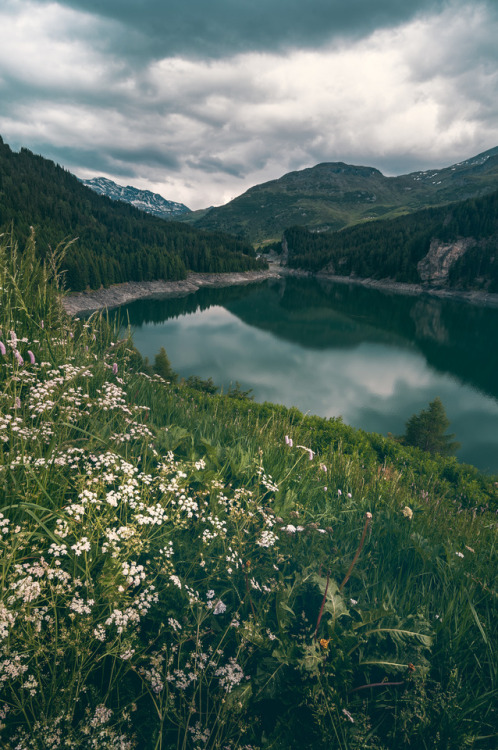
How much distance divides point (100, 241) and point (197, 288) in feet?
141

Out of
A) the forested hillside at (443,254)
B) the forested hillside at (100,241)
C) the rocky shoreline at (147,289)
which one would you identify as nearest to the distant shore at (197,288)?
the rocky shoreline at (147,289)

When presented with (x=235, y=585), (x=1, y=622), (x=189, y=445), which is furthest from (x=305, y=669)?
(x=189, y=445)

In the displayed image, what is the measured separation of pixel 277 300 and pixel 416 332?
49.4 metres

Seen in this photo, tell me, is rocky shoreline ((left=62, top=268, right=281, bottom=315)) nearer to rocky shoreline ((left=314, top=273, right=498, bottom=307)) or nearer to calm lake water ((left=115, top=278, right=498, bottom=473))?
calm lake water ((left=115, top=278, right=498, bottom=473))

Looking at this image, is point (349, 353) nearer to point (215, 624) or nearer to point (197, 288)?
point (215, 624)

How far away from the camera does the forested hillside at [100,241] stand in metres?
91.8

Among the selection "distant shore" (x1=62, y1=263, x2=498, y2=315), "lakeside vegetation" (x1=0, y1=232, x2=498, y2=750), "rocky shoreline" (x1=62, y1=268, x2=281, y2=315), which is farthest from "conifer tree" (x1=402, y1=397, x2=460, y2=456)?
"distant shore" (x1=62, y1=263, x2=498, y2=315)

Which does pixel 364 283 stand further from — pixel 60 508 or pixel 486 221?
pixel 60 508

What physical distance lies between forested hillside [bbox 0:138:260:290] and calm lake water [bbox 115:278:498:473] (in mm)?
16345

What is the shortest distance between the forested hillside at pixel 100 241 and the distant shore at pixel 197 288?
112 inches

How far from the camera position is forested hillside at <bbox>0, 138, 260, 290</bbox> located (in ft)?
301

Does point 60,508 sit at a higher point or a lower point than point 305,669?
higher

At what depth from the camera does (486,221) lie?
465 ft

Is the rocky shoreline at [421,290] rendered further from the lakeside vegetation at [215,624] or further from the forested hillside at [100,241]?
the lakeside vegetation at [215,624]
